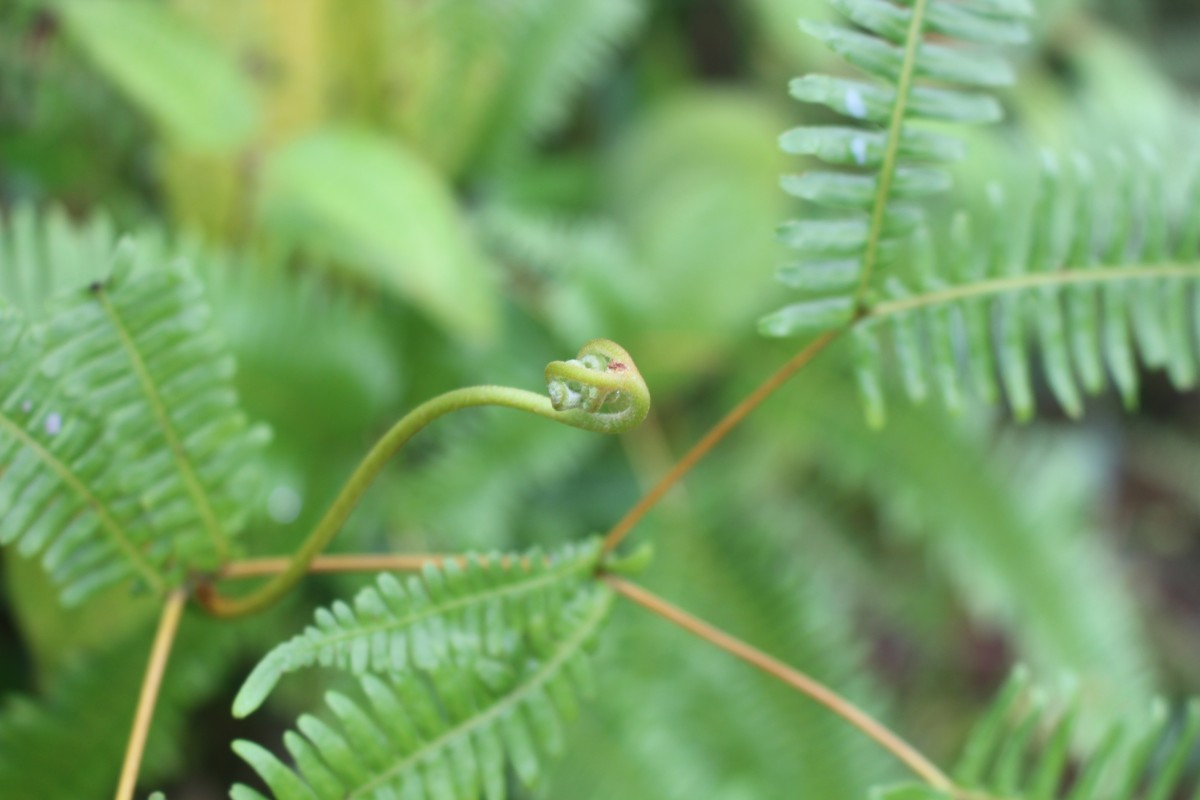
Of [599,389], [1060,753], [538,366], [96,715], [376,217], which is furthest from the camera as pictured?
[538,366]

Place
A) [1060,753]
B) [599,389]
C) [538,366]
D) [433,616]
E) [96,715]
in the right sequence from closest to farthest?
[599,389]
[433,616]
[1060,753]
[96,715]
[538,366]

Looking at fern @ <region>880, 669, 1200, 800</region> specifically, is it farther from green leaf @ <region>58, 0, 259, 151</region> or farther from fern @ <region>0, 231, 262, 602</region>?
green leaf @ <region>58, 0, 259, 151</region>

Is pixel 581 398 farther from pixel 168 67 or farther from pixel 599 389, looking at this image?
pixel 168 67

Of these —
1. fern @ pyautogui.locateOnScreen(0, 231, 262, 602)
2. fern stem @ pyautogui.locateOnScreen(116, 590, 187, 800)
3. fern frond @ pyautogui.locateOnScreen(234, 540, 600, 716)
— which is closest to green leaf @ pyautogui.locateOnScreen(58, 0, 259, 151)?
fern @ pyautogui.locateOnScreen(0, 231, 262, 602)

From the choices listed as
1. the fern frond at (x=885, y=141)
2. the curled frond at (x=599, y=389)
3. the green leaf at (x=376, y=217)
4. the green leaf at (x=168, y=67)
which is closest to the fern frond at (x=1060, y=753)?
the fern frond at (x=885, y=141)

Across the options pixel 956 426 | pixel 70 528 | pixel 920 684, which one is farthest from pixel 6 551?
pixel 920 684

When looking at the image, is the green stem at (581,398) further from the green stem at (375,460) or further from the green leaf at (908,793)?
the green leaf at (908,793)

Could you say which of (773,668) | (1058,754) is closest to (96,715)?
(773,668)
